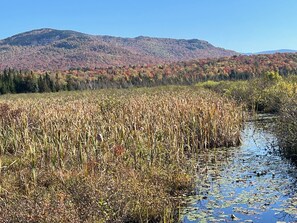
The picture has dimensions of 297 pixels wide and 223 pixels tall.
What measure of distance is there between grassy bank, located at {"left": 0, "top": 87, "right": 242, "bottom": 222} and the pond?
0.42 meters

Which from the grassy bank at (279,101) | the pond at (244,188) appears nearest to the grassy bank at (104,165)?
the pond at (244,188)

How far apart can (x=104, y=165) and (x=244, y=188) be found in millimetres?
2965

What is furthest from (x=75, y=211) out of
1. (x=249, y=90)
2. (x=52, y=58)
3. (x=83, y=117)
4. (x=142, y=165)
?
(x=52, y=58)

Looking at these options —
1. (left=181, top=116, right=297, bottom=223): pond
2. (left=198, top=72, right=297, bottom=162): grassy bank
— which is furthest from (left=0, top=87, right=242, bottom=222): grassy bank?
(left=198, top=72, right=297, bottom=162): grassy bank

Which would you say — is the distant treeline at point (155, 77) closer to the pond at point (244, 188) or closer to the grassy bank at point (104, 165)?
the grassy bank at point (104, 165)

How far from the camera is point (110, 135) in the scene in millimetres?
10672

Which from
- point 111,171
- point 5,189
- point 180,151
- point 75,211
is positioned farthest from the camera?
point 180,151

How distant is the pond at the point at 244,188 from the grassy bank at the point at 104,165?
0.42 metres

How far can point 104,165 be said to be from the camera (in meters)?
8.53

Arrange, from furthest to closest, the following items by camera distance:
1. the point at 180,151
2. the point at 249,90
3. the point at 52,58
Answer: the point at 52,58 < the point at 249,90 < the point at 180,151

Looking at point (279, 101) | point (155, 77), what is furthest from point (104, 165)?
point (155, 77)

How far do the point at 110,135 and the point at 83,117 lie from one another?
75.0 inches

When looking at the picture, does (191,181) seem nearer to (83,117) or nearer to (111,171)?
(111,171)

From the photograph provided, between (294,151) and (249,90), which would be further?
(249,90)
